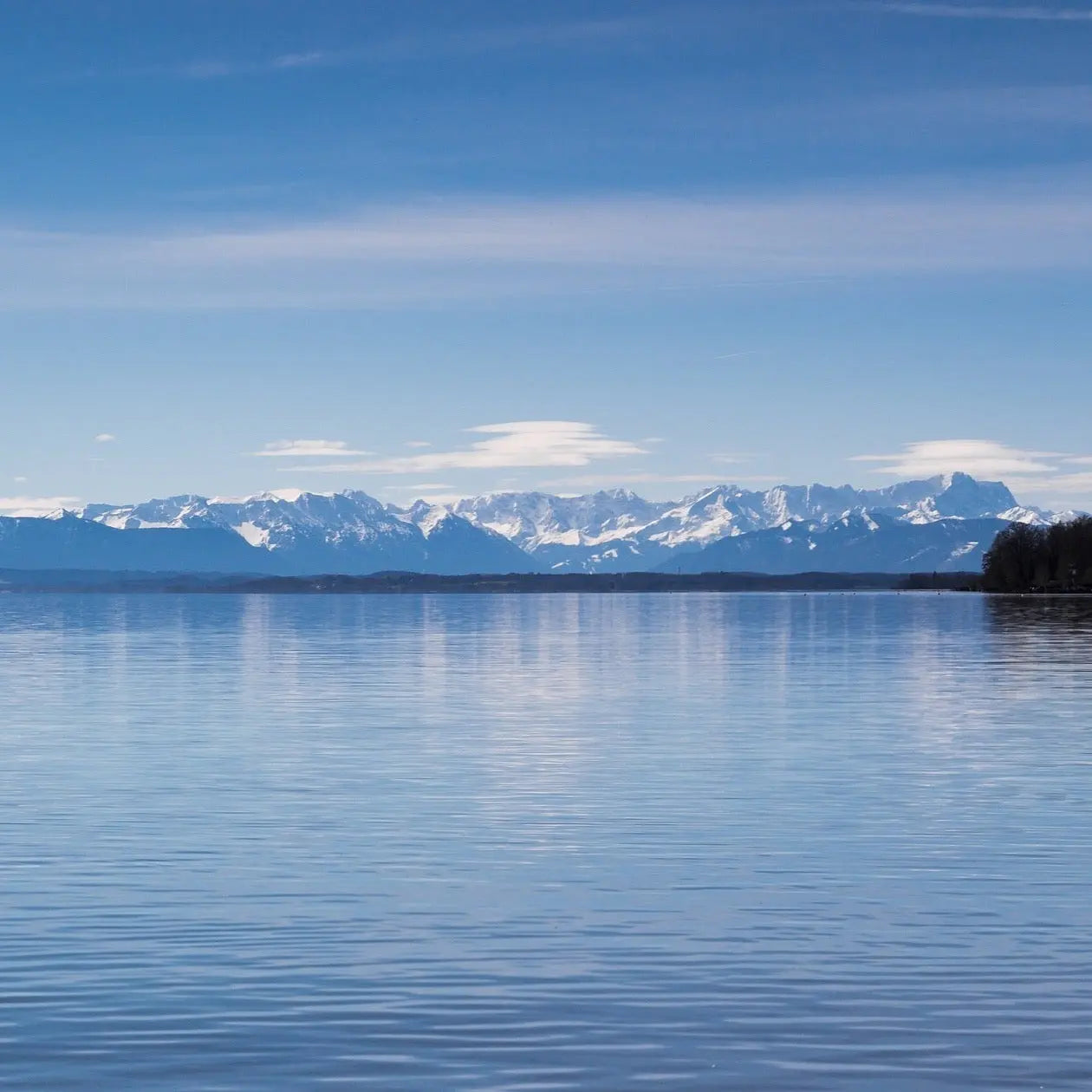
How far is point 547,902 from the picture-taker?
29188 mm

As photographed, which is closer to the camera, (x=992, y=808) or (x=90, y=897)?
(x=90, y=897)

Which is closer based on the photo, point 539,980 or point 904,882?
point 539,980

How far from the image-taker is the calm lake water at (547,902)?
20.2 m

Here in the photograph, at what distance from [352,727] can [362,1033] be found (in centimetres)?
4368

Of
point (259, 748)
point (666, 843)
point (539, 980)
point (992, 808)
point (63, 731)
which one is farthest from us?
point (63, 731)

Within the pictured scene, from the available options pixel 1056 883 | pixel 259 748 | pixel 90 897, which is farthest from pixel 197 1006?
pixel 259 748

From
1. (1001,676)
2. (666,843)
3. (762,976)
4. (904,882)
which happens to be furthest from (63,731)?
(1001,676)

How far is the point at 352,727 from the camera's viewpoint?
6438 centimetres

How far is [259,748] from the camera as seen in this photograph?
5606cm

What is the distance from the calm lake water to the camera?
2023 centimetres

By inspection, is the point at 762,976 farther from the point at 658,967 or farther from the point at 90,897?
the point at 90,897

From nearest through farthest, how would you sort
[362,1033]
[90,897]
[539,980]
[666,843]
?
[362,1033] → [539,980] → [90,897] → [666,843]

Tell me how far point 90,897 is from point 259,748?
2635 centimetres

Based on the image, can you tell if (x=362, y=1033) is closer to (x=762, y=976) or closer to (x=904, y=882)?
(x=762, y=976)
